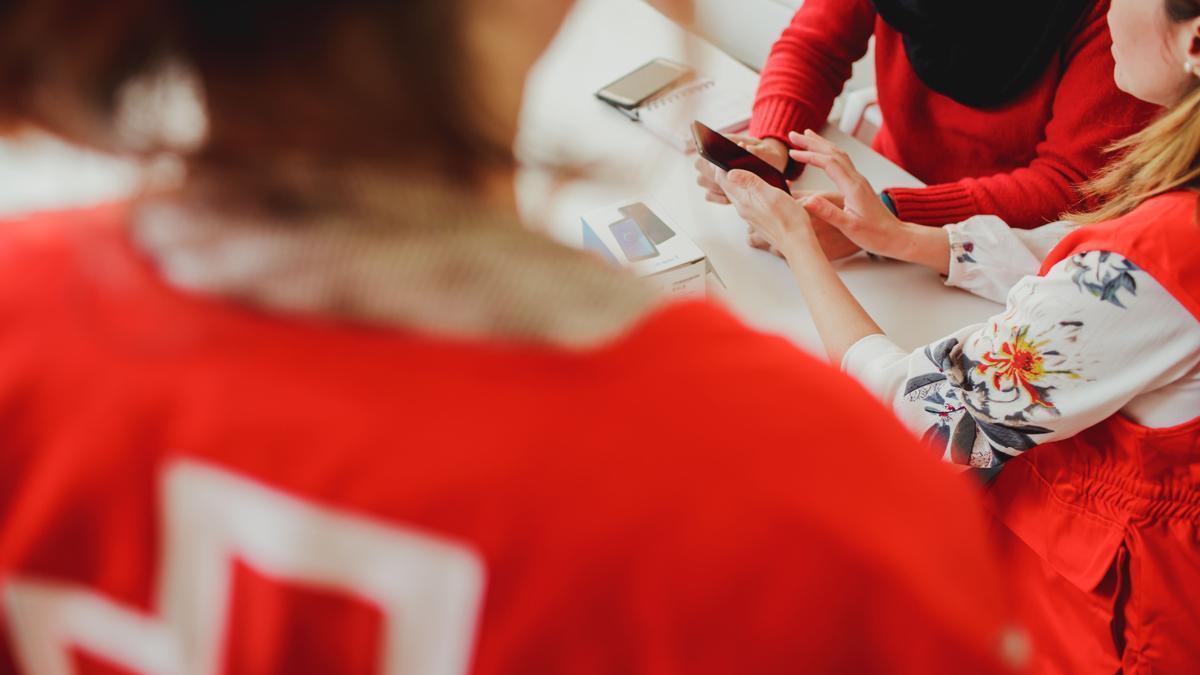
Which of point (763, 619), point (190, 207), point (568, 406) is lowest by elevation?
point (763, 619)

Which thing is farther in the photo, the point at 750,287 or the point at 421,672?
the point at 750,287

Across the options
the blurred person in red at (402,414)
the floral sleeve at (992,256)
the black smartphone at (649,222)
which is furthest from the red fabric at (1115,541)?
the blurred person in red at (402,414)

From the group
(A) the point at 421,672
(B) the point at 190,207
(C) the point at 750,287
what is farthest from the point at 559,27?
(C) the point at 750,287

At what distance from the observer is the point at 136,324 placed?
323mm

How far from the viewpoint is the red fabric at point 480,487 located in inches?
12.4

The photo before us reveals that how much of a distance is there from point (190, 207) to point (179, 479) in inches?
4.2

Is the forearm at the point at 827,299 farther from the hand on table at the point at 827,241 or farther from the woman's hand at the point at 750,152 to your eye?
the woman's hand at the point at 750,152

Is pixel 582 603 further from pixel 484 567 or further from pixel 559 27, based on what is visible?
pixel 559 27

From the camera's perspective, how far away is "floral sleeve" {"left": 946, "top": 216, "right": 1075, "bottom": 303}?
114 cm

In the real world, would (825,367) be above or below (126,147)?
below

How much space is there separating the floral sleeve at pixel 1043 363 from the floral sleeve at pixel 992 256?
0.65 ft

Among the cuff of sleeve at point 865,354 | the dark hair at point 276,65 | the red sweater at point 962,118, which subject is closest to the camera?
the dark hair at point 276,65

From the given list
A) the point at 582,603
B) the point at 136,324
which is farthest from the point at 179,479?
the point at 582,603

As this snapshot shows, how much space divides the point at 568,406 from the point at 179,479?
16cm
